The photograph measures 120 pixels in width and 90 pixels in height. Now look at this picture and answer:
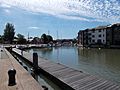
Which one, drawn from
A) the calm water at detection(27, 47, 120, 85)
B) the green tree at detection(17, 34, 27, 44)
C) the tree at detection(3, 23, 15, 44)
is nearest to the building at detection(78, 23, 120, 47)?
the green tree at detection(17, 34, 27, 44)

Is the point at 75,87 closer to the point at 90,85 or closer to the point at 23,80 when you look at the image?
the point at 90,85

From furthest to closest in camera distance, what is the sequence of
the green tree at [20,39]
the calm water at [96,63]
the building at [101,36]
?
the green tree at [20,39], the building at [101,36], the calm water at [96,63]

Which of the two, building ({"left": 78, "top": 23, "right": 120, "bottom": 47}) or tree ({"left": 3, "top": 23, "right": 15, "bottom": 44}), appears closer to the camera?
building ({"left": 78, "top": 23, "right": 120, "bottom": 47})

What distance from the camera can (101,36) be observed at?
337 feet

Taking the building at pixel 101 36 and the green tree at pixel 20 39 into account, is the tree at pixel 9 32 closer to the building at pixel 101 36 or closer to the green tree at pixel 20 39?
the green tree at pixel 20 39

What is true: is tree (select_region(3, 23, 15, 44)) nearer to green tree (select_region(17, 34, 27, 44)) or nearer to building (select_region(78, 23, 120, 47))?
green tree (select_region(17, 34, 27, 44))

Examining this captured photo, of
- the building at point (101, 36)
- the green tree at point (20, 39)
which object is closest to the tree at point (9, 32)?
the green tree at point (20, 39)

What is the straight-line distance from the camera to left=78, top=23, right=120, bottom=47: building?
93.6 meters

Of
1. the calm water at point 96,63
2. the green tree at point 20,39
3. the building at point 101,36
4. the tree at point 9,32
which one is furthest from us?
the green tree at point 20,39

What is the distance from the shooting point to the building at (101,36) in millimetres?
93625

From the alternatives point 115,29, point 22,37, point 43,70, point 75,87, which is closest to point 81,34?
point 115,29

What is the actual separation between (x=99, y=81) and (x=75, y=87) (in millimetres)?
2116

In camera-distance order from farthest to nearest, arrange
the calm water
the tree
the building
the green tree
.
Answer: the green tree → the tree → the building → the calm water

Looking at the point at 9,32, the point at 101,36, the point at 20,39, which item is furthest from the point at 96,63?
the point at 20,39
